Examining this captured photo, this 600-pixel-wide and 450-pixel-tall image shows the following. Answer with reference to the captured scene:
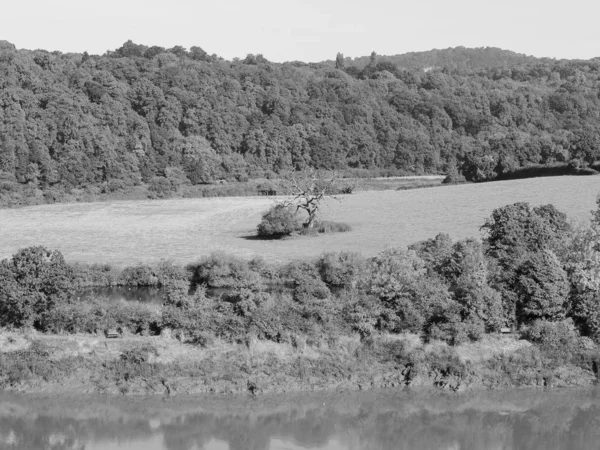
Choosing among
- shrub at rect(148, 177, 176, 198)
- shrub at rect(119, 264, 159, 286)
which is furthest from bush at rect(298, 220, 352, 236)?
shrub at rect(148, 177, 176, 198)

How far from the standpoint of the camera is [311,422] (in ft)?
89.5

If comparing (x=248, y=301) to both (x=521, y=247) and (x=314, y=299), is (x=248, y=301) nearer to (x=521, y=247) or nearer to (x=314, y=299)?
(x=314, y=299)

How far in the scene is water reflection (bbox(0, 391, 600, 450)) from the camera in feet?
85.4

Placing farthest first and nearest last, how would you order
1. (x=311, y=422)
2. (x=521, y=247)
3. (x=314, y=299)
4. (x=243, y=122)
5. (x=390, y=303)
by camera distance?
(x=243, y=122)
(x=521, y=247)
(x=314, y=299)
(x=390, y=303)
(x=311, y=422)

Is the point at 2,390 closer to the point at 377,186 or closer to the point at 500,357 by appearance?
the point at 500,357

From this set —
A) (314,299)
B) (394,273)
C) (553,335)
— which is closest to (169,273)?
(314,299)

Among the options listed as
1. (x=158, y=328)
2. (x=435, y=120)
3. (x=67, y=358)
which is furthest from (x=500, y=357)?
(x=435, y=120)

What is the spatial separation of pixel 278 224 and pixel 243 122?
181 ft

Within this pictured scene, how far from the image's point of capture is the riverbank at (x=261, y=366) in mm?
28766

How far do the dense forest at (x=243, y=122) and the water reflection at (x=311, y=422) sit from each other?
164ft

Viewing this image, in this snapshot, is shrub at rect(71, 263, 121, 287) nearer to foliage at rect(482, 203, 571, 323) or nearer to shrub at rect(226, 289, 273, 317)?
shrub at rect(226, 289, 273, 317)

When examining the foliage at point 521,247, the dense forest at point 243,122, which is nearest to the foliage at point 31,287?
the foliage at point 521,247

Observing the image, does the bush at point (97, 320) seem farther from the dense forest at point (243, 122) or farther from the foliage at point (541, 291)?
the dense forest at point (243, 122)

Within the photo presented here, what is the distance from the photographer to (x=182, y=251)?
50.5 meters
